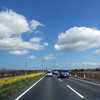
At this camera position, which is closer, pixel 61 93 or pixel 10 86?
pixel 61 93

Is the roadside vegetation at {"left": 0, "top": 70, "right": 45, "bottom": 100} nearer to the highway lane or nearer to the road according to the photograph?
the road

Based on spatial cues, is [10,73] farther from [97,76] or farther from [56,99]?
[56,99]

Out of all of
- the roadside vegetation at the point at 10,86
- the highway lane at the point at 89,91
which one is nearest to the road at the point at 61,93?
the highway lane at the point at 89,91

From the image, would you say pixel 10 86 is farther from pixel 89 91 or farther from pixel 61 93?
pixel 89 91

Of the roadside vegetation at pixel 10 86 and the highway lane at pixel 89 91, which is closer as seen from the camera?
the highway lane at pixel 89 91

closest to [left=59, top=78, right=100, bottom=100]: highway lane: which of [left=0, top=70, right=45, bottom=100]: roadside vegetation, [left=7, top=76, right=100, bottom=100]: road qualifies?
[left=7, top=76, right=100, bottom=100]: road

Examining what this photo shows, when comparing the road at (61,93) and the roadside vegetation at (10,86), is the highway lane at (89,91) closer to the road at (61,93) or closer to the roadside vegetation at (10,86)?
the road at (61,93)

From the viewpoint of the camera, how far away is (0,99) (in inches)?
436

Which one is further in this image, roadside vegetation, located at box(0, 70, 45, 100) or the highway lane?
roadside vegetation, located at box(0, 70, 45, 100)

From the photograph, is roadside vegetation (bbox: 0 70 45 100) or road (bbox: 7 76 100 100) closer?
road (bbox: 7 76 100 100)

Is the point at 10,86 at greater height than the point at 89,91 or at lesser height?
greater

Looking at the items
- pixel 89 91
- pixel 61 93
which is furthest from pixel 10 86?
pixel 89 91

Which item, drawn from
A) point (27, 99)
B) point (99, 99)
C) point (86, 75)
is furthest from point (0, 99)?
point (86, 75)

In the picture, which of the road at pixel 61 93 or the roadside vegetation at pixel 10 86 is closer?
the road at pixel 61 93
